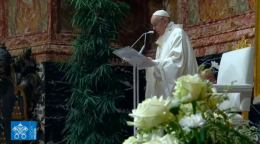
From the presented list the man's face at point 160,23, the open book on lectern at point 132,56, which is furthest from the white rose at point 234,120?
the man's face at point 160,23

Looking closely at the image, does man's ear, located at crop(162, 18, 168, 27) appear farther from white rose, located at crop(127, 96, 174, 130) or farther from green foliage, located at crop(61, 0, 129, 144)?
white rose, located at crop(127, 96, 174, 130)

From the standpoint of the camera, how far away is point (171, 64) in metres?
5.75

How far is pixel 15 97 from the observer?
29.6ft

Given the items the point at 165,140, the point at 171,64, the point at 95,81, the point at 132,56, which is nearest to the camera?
the point at 165,140

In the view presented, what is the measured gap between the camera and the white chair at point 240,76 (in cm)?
509

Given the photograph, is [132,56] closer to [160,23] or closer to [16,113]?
[160,23]

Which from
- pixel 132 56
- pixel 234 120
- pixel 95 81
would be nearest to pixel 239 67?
pixel 132 56

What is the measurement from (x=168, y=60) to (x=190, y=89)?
4269 mm

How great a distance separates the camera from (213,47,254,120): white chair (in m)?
5.09

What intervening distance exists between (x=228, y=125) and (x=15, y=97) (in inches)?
306

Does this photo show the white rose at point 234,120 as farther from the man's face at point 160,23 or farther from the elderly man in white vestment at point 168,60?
the man's face at point 160,23

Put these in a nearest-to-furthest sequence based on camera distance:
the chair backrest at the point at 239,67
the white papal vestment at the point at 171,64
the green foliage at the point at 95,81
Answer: the chair backrest at the point at 239,67 < the white papal vestment at the point at 171,64 < the green foliage at the point at 95,81

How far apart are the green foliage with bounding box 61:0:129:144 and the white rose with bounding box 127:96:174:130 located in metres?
5.72

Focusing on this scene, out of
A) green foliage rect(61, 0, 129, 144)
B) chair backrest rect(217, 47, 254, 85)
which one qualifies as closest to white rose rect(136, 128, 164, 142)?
chair backrest rect(217, 47, 254, 85)
